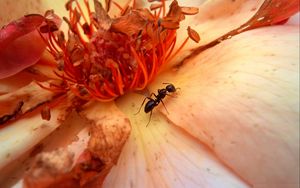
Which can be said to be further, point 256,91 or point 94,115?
point 94,115

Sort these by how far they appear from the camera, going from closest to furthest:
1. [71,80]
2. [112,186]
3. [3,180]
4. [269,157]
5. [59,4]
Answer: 1. [269,157]
2. [112,186]
3. [3,180]
4. [71,80]
5. [59,4]

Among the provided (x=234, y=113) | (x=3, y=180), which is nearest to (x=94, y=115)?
(x=3, y=180)

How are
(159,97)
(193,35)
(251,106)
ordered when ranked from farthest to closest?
(193,35), (159,97), (251,106)

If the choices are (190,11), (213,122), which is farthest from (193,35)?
(213,122)

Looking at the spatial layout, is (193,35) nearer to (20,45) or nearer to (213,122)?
(213,122)

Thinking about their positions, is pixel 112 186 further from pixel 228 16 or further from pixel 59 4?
pixel 59 4

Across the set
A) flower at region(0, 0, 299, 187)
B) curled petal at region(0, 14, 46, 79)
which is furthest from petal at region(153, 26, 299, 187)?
curled petal at region(0, 14, 46, 79)
